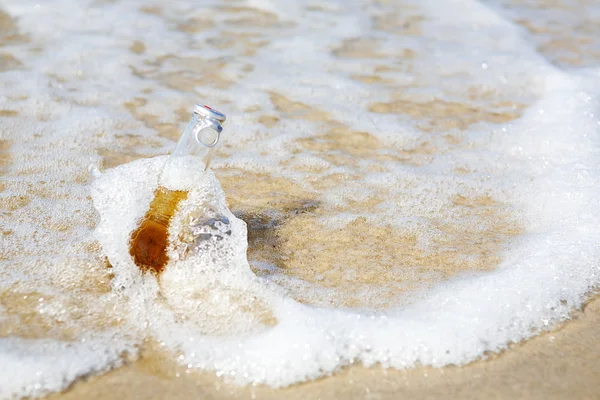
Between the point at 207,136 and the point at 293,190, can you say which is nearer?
the point at 207,136

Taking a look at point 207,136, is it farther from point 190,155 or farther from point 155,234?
point 155,234

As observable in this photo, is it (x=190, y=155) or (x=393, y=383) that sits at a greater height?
(x=190, y=155)

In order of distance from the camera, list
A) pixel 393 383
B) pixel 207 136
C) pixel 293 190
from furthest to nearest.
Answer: pixel 293 190 → pixel 207 136 → pixel 393 383

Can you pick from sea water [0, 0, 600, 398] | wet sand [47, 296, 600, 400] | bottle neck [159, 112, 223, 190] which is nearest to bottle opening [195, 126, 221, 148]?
bottle neck [159, 112, 223, 190]

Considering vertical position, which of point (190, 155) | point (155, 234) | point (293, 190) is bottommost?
point (293, 190)

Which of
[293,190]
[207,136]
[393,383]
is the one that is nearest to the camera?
[393,383]

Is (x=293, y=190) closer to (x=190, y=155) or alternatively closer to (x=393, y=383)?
(x=190, y=155)

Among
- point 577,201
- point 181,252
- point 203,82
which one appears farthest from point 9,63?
point 577,201

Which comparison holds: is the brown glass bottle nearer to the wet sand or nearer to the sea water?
the sea water

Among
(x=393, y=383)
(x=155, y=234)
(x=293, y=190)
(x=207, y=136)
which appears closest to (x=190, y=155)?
(x=207, y=136)
